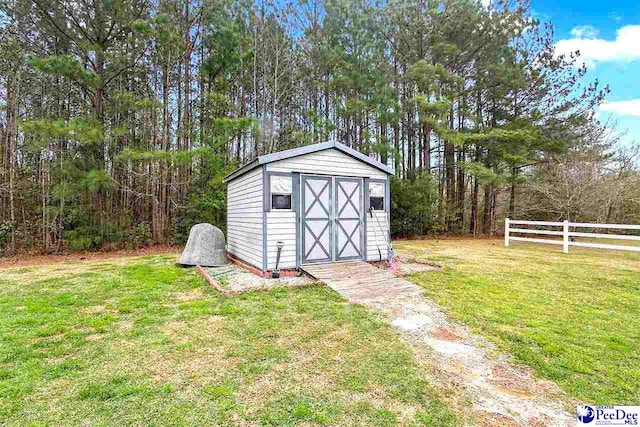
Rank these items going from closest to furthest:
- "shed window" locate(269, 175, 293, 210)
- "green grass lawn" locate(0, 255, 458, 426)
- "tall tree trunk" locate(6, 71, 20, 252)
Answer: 1. "green grass lawn" locate(0, 255, 458, 426)
2. "shed window" locate(269, 175, 293, 210)
3. "tall tree trunk" locate(6, 71, 20, 252)

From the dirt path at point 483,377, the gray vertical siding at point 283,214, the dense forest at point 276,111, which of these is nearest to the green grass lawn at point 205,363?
the dirt path at point 483,377

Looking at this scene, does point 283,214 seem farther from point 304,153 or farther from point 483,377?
point 483,377

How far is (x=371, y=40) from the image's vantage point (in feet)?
44.1

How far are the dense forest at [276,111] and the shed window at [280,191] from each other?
5.30 metres

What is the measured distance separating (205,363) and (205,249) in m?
5.06

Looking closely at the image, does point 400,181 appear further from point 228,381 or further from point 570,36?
point 228,381

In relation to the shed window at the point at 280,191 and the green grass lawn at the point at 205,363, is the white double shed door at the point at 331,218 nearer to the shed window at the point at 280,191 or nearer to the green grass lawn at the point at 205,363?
the shed window at the point at 280,191

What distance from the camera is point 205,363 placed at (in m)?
2.83

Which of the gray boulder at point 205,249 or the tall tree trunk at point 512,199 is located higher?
the tall tree trunk at point 512,199

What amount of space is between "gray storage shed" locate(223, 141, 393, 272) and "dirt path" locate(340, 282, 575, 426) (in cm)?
282

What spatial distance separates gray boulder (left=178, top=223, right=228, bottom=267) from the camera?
738cm

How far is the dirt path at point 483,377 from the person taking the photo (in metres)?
2.14

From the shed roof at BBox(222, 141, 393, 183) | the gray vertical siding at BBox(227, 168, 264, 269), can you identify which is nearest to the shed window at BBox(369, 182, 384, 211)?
the shed roof at BBox(222, 141, 393, 183)

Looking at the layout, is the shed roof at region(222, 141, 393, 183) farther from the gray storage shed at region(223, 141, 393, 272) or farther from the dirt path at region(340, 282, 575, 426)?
the dirt path at region(340, 282, 575, 426)
